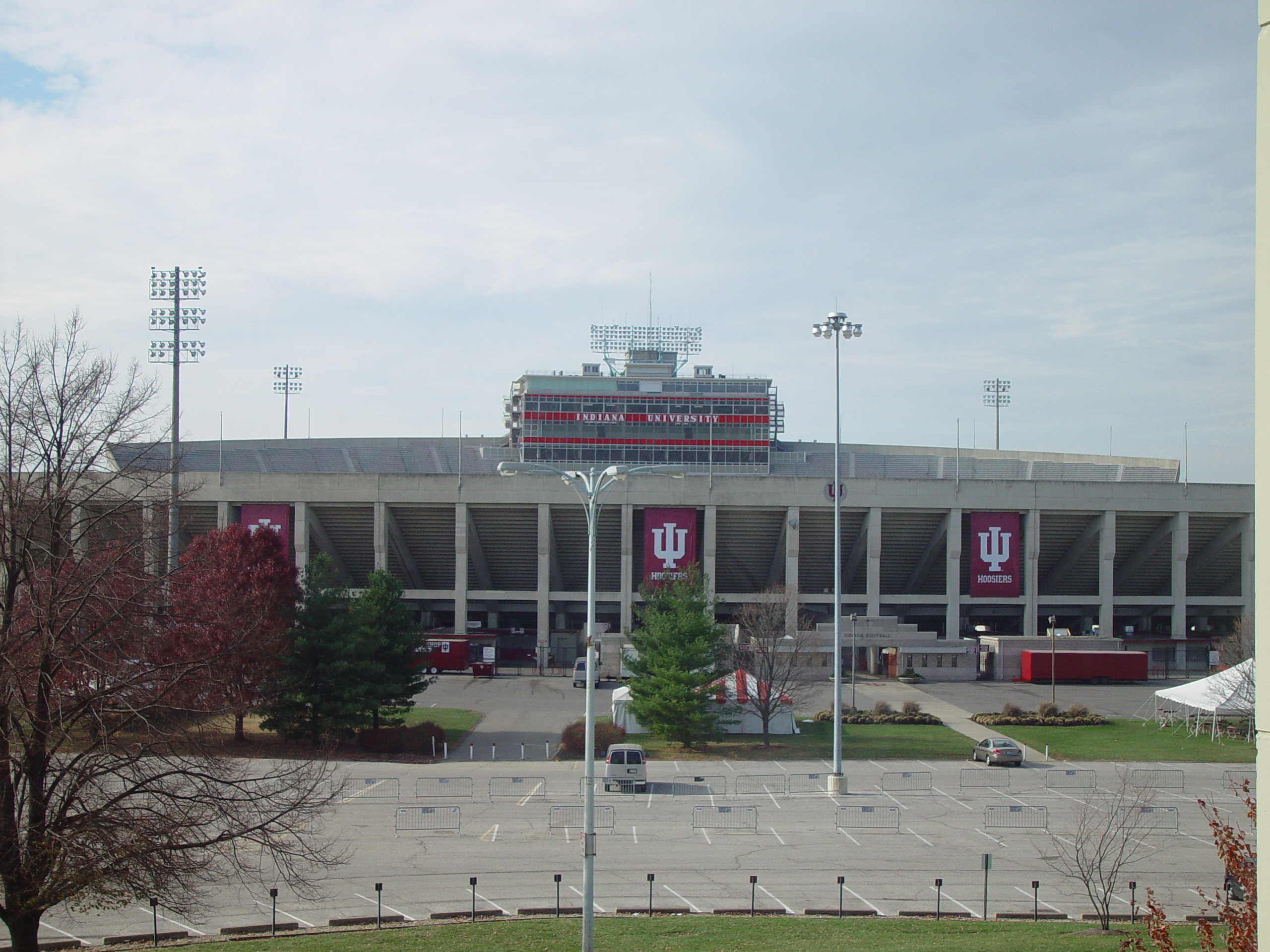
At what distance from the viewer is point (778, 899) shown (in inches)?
850

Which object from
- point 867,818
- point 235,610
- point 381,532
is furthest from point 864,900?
point 381,532

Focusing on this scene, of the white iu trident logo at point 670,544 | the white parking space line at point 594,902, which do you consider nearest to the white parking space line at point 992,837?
the white parking space line at point 594,902

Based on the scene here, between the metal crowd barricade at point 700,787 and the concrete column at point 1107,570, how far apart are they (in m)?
46.2

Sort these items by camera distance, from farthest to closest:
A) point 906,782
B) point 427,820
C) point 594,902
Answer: point 906,782 → point 427,820 → point 594,902

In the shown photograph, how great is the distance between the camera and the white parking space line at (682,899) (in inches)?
815

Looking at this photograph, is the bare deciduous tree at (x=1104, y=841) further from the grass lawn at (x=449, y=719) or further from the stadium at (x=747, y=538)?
the stadium at (x=747, y=538)

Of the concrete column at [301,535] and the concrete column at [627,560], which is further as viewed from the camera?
the concrete column at [301,535]

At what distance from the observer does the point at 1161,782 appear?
34688mm

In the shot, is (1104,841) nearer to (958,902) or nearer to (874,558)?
(958,902)

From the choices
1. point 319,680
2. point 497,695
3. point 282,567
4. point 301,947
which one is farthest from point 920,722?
point 301,947

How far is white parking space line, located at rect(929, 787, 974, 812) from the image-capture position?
30.8 meters

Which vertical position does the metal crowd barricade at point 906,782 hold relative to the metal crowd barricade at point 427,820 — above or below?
below

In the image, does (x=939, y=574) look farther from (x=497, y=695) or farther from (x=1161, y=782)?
(x=1161, y=782)

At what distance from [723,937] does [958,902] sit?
245 inches
